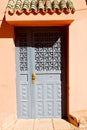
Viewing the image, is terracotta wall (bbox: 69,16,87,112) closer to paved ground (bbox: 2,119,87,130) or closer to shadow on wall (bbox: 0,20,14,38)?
paved ground (bbox: 2,119,87,130)

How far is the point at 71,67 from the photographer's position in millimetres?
7613

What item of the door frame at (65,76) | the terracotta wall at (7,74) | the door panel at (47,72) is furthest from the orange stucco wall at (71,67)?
the door panel at (47,72)

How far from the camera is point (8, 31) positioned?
7496 mm

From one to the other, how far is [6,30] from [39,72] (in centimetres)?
167

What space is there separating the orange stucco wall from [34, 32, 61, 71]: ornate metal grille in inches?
19.5

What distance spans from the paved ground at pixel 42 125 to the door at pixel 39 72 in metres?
0.22

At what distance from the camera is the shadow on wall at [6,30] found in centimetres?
745

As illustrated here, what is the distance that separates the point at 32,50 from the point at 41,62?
0.47 meters

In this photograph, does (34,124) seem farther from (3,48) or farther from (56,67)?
(3,48)

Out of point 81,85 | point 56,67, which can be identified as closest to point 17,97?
point 56,67

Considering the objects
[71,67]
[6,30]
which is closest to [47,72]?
[71,67]

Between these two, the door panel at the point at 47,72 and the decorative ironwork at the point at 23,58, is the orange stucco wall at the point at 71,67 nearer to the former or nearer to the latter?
the decorative ironwork at the point at 23,58

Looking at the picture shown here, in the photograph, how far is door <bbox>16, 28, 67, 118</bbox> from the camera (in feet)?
25.7

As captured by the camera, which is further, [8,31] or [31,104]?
[31,104]
